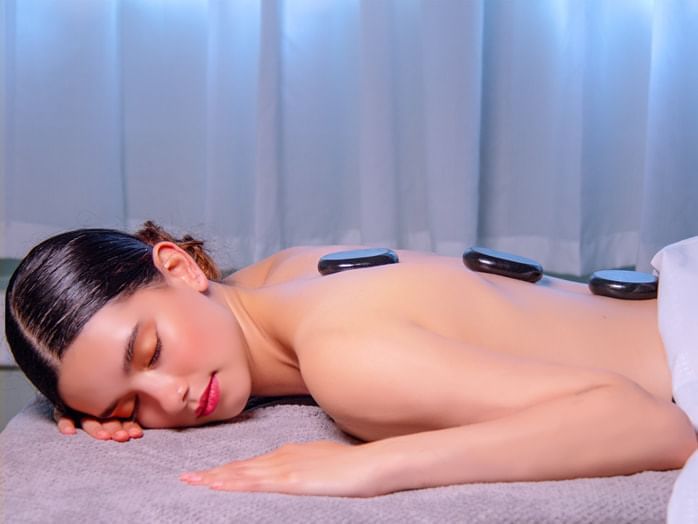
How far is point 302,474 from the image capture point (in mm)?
997

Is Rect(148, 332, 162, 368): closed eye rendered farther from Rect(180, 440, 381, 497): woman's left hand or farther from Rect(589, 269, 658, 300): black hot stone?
Rect(589, 269, 658, 300): black hot stone

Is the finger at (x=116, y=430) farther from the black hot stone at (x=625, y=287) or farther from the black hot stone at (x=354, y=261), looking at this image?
the black hot stone at (x=625, y=287)

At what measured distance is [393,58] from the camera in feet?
6.20

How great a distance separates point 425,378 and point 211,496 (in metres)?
0.26

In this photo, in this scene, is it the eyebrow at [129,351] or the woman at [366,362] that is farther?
the eyebrow at [129,351]

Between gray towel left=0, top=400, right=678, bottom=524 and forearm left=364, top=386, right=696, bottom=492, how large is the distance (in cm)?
2

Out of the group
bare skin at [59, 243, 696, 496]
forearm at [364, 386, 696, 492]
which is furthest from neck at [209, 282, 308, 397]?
forearm at [364, 386, 696, 492]

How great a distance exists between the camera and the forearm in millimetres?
979

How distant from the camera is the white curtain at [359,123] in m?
1.86

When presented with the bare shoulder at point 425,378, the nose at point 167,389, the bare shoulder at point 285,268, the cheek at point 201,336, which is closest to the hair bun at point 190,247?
the bare shoulder at point 285,268

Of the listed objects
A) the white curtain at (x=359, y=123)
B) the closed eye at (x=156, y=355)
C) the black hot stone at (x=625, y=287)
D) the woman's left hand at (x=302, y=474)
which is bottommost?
the woman's left hand at (x=302, y=474)

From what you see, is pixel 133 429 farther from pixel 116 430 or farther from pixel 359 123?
pixel 359 123

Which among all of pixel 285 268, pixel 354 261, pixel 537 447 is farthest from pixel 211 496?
pixel 285 268

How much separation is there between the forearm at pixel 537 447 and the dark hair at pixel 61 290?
42 cm
